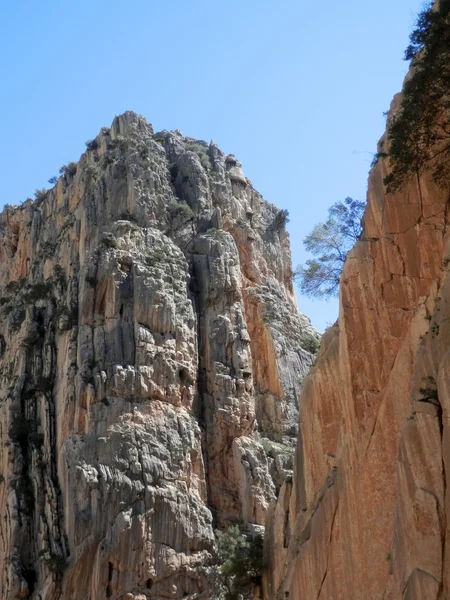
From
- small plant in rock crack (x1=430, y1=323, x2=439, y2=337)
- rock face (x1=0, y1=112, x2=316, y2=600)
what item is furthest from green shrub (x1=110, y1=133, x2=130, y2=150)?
small plant in rock crack (x1=430, y1=323, x2=439, y2=337)

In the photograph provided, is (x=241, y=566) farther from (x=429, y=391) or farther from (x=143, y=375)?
(x=429, y=391)

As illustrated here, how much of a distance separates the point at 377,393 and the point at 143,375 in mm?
25082

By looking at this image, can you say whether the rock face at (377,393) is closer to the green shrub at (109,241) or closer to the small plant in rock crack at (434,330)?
the small plant in rock crack at (434,330)

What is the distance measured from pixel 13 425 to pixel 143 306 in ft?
34.6

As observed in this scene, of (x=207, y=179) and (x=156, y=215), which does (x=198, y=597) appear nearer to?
(x=156, y=215)

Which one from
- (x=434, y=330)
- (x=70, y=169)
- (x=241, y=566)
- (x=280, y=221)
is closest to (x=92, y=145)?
(x=70, y=169)

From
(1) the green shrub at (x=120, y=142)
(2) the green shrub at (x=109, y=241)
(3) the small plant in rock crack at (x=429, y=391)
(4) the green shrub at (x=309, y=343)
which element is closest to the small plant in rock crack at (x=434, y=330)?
(3) the small plant in rock crack at (x=429, y=391)

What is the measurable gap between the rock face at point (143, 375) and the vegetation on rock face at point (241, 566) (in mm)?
4922

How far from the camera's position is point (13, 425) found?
5366cm

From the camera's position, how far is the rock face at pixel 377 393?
22.1 metres

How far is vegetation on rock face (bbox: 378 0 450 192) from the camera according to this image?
86.1ft

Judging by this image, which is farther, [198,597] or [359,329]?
[198,597]

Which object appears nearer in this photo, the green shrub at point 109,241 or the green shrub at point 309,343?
the green shrub at point 109,241

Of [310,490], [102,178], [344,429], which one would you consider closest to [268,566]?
[310,490]
